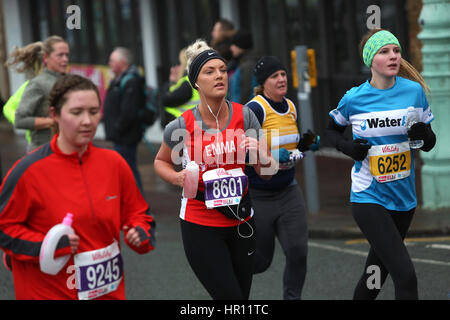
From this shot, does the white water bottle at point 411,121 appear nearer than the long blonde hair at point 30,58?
Yes

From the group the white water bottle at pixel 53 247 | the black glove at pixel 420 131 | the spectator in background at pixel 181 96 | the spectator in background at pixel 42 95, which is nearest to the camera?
the white water bottle at pixel 53 247

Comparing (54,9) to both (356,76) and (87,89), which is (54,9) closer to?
(356,76)

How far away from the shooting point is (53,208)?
4145 millimetres

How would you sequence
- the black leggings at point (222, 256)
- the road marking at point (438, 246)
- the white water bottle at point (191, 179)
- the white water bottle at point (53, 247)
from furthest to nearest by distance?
the road marking at point (438, 246) → the black leggings at point (222, 256) → the white water bottle at point (191, 179) → the white water bottle at point (53, 247)

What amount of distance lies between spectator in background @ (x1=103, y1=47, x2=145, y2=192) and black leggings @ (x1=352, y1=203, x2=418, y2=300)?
18.5 feet

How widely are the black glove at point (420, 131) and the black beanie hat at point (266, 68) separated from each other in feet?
4.99

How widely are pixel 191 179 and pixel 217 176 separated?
0.16m

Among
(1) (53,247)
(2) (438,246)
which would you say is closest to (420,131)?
(1) (53,247)

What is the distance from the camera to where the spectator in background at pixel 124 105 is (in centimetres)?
1096

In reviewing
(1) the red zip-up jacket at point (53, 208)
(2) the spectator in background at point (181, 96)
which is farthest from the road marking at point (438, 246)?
(1) the red zip-up jacket at point (53, 208)

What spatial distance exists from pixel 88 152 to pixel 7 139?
64.1 feet

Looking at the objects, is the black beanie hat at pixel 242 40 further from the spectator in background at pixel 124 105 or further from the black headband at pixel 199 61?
the black headband at pixel 199 61

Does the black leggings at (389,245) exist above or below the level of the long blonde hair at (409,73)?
below

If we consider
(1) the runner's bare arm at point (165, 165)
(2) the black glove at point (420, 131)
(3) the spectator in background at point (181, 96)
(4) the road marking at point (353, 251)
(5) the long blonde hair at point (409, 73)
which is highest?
(5) the long blonde hair at point (409, 73)
